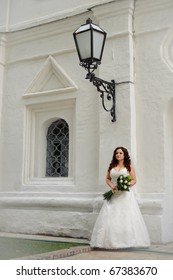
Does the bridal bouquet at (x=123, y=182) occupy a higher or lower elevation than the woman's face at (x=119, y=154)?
lower

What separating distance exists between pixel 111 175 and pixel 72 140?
71.2 inches

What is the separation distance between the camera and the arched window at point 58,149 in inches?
331

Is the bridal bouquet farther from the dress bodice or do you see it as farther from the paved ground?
the paved ground

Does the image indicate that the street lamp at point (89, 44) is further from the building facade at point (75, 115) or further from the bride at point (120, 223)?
the bride at point (120, 223)

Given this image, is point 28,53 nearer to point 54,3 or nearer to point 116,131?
point 54,3

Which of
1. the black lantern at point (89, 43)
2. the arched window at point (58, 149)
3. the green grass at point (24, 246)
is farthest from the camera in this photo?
the arched window at point (58, 149)

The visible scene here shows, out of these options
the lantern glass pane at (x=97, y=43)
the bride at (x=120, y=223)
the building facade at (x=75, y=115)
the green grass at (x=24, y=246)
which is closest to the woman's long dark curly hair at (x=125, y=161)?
the bride at (x=120, y=223)

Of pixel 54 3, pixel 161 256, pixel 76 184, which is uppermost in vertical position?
pixel 54 3

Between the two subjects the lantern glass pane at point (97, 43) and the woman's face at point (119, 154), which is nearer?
the lantern glass pane at point (97, 43)

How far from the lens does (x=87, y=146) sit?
25.9 ft

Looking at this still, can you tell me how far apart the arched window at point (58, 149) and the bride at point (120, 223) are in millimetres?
1909

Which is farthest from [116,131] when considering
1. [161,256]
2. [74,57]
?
[161,256]

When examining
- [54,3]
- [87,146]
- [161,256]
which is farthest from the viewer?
[54,3]

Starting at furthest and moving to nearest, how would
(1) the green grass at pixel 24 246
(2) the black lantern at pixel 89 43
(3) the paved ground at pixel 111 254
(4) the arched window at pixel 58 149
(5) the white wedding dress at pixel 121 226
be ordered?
1. (4) the arched window at pixel 58 149
2. (2) the black lantern at pixel 89 43
3. (5) the white wedding dress at pixel 121 226
4. (1) the green grass at pixel 24 246
5. (3) the paved ground at pixel 111 254
